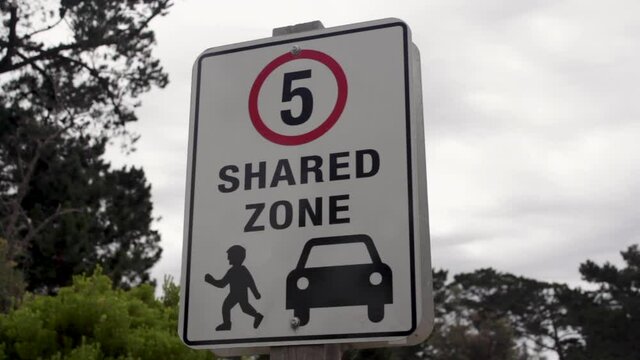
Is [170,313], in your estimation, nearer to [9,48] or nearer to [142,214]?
[9,48]

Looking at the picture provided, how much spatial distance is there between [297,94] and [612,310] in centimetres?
5139

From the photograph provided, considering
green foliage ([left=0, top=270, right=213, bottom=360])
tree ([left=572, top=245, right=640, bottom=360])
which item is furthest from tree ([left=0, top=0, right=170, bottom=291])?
tree ([left=572, top=245, right=640, bottom=360])

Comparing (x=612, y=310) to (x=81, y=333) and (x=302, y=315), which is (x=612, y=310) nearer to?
(x=81, y=333)

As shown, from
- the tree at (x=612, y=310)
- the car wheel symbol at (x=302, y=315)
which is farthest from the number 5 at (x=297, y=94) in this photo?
the tree at (x=612, y=310)

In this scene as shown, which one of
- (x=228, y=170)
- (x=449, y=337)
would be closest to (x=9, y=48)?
(x=228, y=170)

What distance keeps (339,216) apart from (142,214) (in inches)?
1035

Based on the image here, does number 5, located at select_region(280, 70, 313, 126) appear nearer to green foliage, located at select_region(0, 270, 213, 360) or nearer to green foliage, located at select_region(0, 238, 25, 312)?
green foliage, located at select_region(0, 270, 213, 360)

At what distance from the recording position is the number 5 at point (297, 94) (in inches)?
83.9

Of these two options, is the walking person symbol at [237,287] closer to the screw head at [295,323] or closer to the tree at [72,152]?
the screw head at [295,323]

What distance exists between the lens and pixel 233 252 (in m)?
2.04

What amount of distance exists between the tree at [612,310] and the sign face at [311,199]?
4922cm

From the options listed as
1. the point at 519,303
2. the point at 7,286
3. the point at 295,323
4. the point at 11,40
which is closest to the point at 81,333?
the point at 295,323

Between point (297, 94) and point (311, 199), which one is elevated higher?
point (297, 94)

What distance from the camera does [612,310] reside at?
163ft
